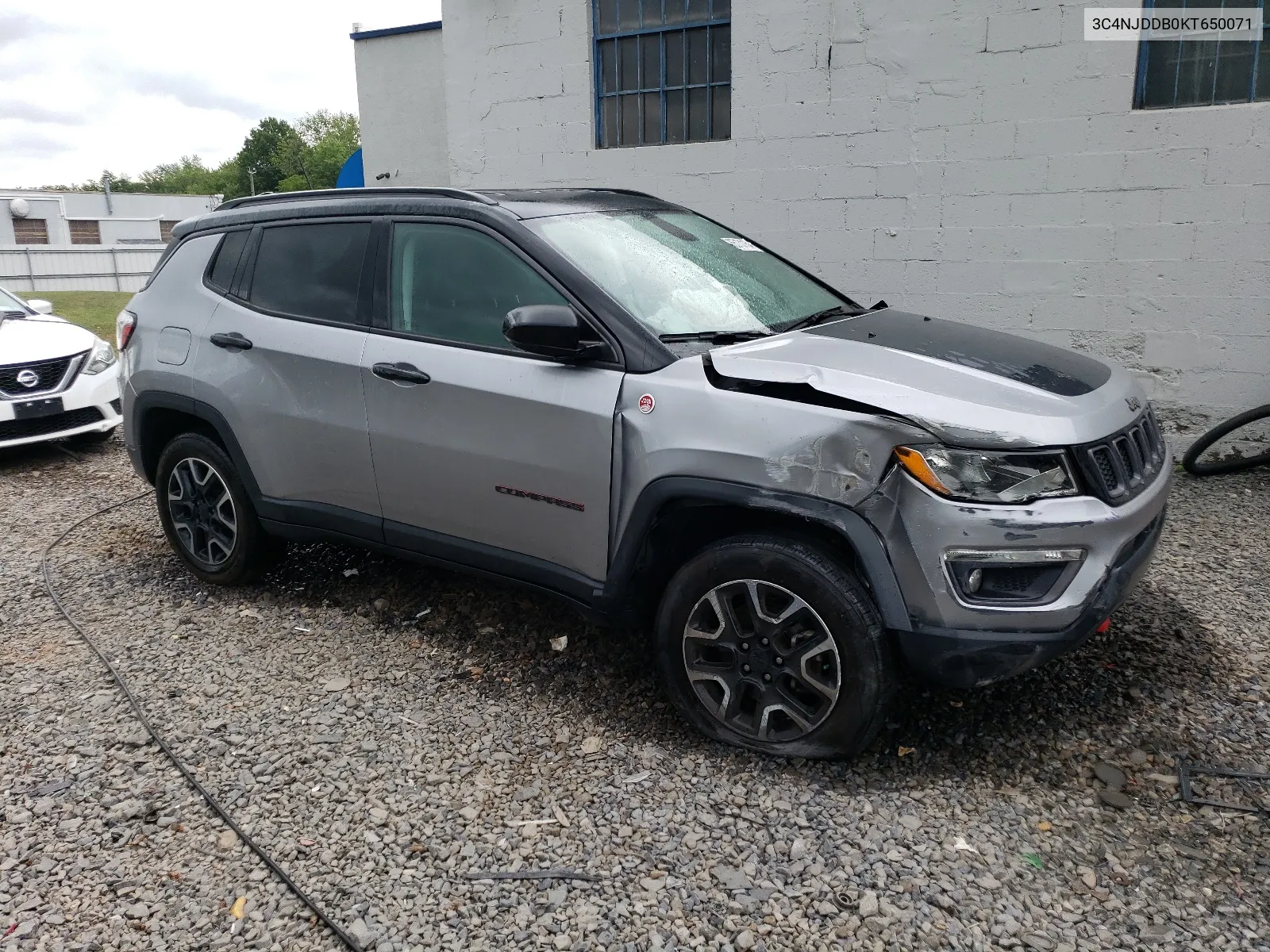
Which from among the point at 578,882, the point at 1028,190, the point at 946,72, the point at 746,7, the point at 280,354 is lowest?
the point at 578,882

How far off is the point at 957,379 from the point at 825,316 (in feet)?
3.15

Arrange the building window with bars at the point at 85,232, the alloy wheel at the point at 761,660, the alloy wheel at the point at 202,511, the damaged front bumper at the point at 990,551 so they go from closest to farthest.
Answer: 1. the damaged front bumper at the point at 990,551
2. the alloy wheel at the point at 761,660
3. the alloy wheel at the point at 202,511
4. the building window with bars at the point at 85,232

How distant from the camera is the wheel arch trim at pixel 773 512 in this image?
2809 mm

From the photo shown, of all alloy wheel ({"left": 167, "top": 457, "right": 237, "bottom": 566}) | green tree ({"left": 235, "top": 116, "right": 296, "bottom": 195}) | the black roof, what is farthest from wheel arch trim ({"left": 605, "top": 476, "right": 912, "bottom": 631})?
green tree ({"left": 235, "top": 116, "right": 296, "bottom": 195})

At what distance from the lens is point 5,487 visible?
6887mm

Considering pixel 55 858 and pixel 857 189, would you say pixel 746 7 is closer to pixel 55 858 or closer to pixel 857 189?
pixel 857 189

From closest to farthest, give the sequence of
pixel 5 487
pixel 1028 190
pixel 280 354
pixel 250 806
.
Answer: pixel 250 806 < pixel 280 354 < pixel 1028 190 < pixel 5 487

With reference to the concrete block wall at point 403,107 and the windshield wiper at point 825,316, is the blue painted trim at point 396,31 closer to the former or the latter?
the concrete block wall at point 403,107

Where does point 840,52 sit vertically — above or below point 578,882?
above

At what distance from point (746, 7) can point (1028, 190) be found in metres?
2.51

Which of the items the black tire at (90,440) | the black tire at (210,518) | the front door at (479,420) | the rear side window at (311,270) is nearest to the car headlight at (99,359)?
the black tire at (90,440)

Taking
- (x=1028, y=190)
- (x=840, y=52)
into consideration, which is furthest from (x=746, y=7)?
(x=1028, y=190)

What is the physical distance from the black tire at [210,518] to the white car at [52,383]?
2.83m

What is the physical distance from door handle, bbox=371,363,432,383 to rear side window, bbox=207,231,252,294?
3.83 feet
